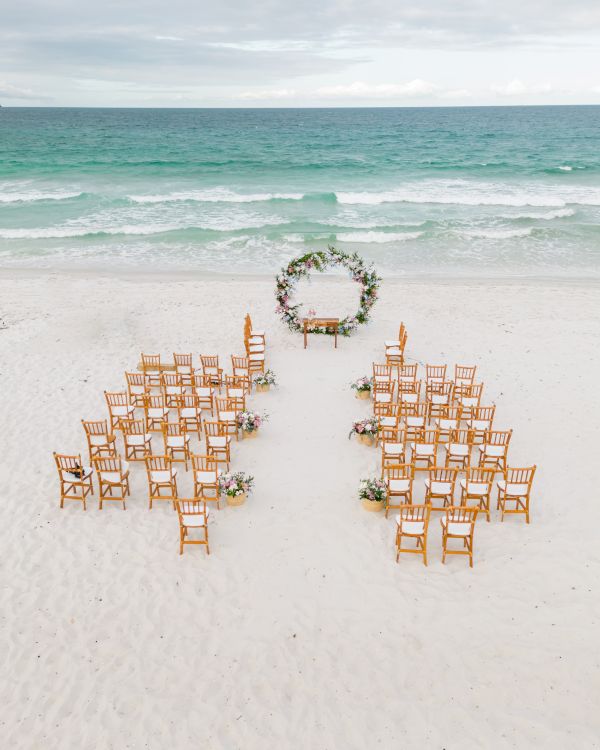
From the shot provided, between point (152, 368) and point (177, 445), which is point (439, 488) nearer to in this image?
point (177, 445)

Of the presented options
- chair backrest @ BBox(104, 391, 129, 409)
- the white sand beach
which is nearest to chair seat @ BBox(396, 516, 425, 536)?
Result: the white sand beach

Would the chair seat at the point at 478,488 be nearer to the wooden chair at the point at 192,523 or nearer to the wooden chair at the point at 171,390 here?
the wooden chair at the point at 192,523

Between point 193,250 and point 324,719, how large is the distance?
26137 millimetres

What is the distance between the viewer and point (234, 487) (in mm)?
10109

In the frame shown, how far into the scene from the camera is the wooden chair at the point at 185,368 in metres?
14.0

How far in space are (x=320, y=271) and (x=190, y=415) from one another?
712 centimetres

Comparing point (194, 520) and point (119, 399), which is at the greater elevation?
point (119, 399)

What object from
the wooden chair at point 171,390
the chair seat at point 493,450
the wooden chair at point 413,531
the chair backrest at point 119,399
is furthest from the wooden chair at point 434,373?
the chair backrest at point 119,399

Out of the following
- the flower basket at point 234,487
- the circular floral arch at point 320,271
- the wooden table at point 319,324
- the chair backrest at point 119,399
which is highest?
the circular floral arch at point 320,271

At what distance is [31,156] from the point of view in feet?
206

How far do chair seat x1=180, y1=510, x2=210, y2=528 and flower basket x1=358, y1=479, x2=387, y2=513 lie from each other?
274cm

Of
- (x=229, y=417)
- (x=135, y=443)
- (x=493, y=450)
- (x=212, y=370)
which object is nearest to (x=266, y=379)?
(x=212, y=370)

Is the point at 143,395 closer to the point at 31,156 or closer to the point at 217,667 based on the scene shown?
the point at 217,667

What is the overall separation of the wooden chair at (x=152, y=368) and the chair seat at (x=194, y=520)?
569 cm
